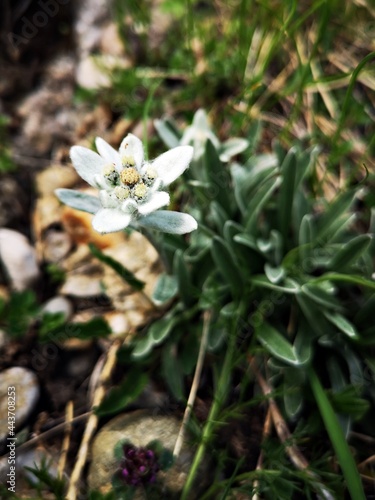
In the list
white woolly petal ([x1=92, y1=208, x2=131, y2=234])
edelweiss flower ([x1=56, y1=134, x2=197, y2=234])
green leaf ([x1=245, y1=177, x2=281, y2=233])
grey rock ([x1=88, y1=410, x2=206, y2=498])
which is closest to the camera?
white woolly petal ([x1=92, y1=208, x2=131, y2=234])

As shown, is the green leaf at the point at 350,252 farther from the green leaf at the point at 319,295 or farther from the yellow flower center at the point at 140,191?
the yellow flower center at the point at 140,191

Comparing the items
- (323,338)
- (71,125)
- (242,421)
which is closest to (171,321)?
(242,421)

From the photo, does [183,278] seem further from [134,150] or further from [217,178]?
[134,150]

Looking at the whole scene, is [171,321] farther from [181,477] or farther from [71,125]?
[71,125]

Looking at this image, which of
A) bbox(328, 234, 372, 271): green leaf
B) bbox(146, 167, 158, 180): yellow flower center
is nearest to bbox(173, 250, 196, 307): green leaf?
bbox(146, 167, 158, 180): yellow flower center

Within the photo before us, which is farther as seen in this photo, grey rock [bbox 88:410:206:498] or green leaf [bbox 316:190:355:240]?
green leaf [bbox 316:190:355:240]

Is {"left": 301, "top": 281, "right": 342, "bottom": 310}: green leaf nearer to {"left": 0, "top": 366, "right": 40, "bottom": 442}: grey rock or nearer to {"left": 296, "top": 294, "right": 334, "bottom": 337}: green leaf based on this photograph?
{"left": 296, "top": 294, "right": 334, "bottom": 337}: green leaf
